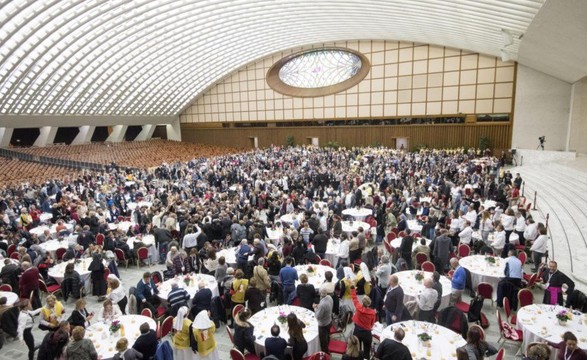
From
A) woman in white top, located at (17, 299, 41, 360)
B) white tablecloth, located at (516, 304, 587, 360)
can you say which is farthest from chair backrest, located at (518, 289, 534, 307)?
woman in white top, located at (17, 299, 41, 360)

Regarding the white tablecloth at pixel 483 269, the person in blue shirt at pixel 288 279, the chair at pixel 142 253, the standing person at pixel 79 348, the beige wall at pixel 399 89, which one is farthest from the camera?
the beige wall at pixel 399 89

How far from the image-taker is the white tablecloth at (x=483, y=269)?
7.26 meters

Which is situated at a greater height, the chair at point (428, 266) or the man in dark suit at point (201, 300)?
the chair at point (428, 266)

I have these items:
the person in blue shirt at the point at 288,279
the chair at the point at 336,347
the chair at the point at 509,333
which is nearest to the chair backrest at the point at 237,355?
the chair at the point at 336,347

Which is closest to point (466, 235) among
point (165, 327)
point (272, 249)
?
Answer: point (272, 249)

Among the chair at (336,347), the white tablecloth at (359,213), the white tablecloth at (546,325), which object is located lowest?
the chair at (336,347)

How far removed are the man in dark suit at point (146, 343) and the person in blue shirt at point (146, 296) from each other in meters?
1.53

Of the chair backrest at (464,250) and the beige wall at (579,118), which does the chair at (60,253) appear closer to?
the chair backrest at (464,250)

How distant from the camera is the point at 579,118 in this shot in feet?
71.8

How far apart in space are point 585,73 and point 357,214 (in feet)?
52.9

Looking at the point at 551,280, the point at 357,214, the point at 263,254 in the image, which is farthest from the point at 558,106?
the point at 263,254

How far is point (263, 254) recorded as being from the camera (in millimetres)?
8195

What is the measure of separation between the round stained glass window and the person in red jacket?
30236 millimetres

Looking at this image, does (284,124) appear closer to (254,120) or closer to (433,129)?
(254,120)
